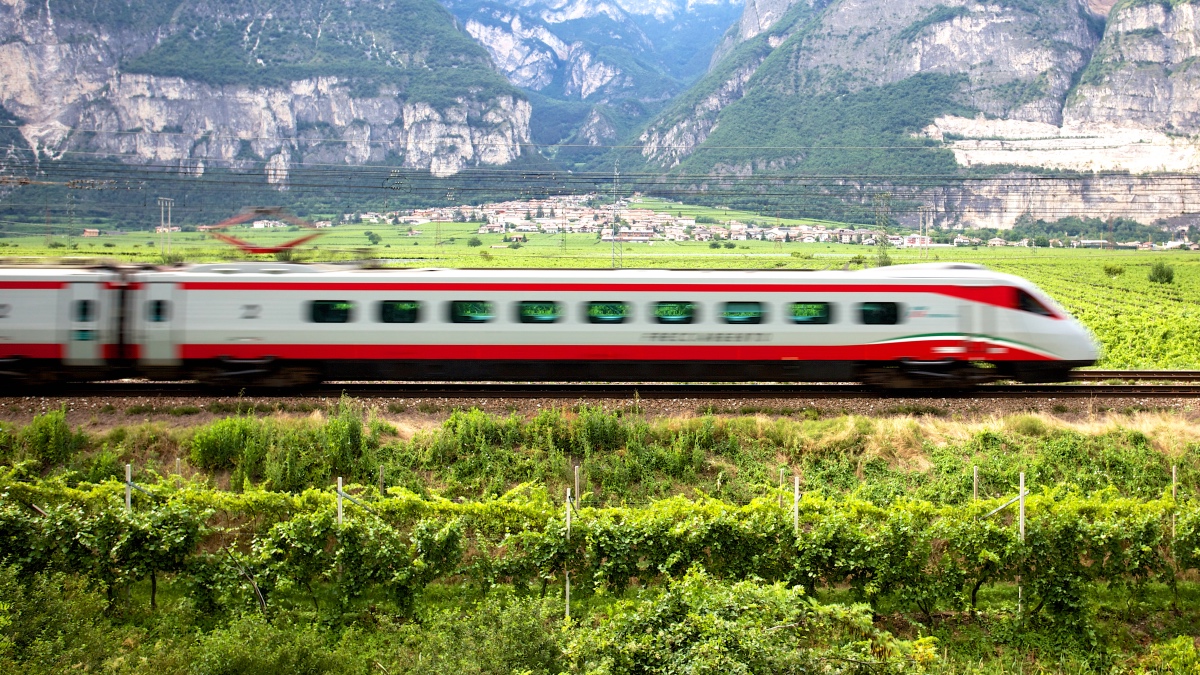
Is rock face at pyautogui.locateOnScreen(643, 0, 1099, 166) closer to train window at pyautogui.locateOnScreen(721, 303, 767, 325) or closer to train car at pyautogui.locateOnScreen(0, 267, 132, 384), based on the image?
train window at pyautogui.locateOnScreen(721, 303, 767, 325)

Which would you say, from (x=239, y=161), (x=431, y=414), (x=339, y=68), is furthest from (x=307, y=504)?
(x=339, y=68)

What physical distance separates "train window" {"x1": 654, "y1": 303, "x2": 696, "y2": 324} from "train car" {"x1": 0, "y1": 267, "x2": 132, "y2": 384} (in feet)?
37.4

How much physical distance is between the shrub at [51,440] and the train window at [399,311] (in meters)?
6.05

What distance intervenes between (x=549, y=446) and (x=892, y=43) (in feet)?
619

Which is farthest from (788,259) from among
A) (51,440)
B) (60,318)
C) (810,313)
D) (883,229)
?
(51,440)

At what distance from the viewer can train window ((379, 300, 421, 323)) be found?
62.2ft

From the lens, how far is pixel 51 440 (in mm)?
16625

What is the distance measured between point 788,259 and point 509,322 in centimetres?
3815

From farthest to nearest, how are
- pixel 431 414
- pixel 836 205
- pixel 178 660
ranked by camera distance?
pixel 836 205 → pixel 431 414 → pixel 178 660

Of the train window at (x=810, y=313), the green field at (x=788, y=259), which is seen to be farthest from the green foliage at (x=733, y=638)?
the green field at (x=788, y=259)

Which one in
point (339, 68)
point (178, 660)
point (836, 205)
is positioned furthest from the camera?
point (339, 68)

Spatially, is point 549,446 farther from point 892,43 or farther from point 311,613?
point 892,43

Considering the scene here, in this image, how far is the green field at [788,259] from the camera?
31.0 metres

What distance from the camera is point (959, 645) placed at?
13055mm
